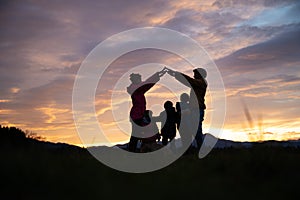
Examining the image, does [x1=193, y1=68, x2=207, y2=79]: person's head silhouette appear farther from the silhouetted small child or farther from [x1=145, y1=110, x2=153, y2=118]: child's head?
[x1=145, y1=110, x2=153, y2=118]: child's head

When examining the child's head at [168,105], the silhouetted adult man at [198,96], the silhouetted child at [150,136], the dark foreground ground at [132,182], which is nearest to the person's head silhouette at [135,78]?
the silhouetted child at [150,136]

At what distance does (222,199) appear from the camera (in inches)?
171

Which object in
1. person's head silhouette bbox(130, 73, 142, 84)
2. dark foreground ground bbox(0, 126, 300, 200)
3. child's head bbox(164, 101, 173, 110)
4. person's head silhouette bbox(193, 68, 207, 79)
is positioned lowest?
dark foreground ground bbox(0, 126, 300, 200)

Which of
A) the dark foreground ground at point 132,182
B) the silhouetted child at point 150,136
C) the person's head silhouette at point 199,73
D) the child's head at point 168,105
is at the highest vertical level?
the person's head silhouette at point 199,73

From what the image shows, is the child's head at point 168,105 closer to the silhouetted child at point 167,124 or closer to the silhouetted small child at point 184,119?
the silhouetted child at point 167,124

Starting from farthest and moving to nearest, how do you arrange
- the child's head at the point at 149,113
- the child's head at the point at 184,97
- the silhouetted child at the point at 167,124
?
the silhouetted child at the point at 167,124 → the child's head at the point at 184,97 → the child's head at the point at 149,113

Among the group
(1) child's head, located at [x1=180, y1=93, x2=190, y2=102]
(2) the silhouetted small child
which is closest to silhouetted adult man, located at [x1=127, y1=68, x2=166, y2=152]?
(2) the silhouetted small child

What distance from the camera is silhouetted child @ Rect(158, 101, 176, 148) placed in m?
12.9

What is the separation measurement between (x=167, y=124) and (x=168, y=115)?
31cm

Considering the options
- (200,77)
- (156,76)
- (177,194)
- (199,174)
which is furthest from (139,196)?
(200,77)

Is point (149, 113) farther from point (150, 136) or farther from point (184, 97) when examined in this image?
point (184, 97)

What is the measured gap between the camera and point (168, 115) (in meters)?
13.0

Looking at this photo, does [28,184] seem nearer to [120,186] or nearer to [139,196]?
[120,186]

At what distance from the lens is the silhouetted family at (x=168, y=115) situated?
1091 centimetres
